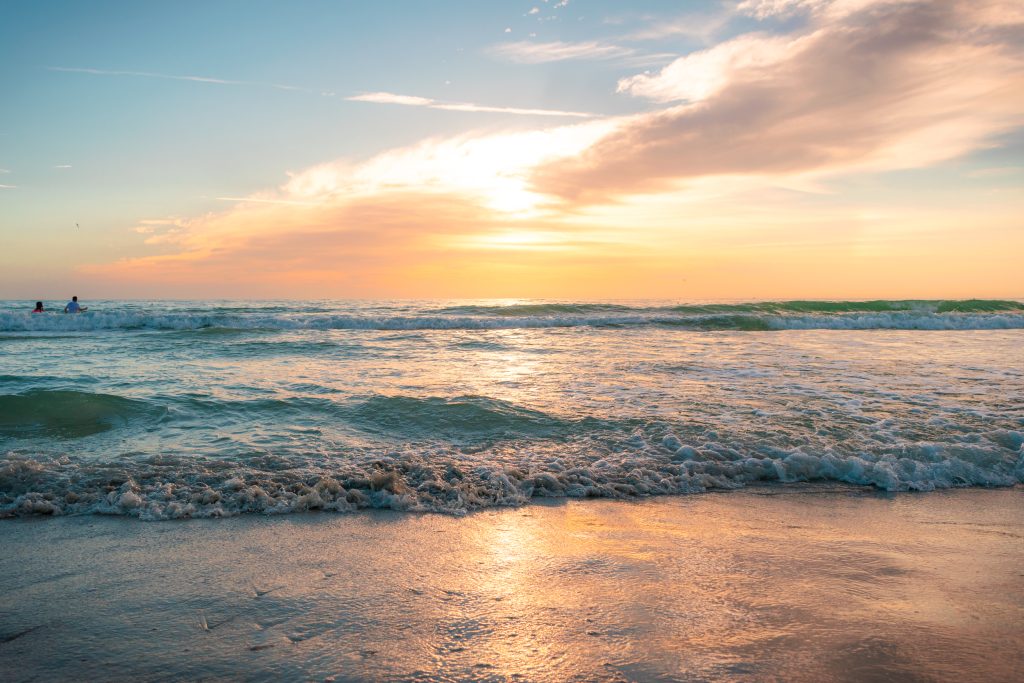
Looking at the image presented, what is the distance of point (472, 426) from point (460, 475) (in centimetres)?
187

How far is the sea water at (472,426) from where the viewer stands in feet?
15.6

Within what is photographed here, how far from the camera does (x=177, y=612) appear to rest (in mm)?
2850

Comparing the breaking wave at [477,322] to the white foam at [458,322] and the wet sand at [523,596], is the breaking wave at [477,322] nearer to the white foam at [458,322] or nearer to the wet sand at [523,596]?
the white foam at [458,322]

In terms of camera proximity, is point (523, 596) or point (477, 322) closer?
point (523, 596)

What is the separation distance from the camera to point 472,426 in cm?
693

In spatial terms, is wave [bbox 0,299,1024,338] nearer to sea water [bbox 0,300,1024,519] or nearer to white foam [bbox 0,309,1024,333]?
white foam [bbox 0,309,1024,333]

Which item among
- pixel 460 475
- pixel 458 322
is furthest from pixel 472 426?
pixel 458 322

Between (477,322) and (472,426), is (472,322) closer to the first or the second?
(477,322)

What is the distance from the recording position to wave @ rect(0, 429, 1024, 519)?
441 centimetres

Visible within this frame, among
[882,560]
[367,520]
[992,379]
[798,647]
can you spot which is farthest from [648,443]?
[992,379]

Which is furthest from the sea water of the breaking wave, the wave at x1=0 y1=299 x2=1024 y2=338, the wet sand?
the breaking wave

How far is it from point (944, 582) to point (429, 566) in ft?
9.50

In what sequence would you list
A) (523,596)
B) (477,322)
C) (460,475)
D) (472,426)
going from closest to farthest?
(523,596) < (460,475) < (472,426) < (477,322)

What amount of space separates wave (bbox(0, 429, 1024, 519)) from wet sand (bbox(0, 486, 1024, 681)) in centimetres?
24
